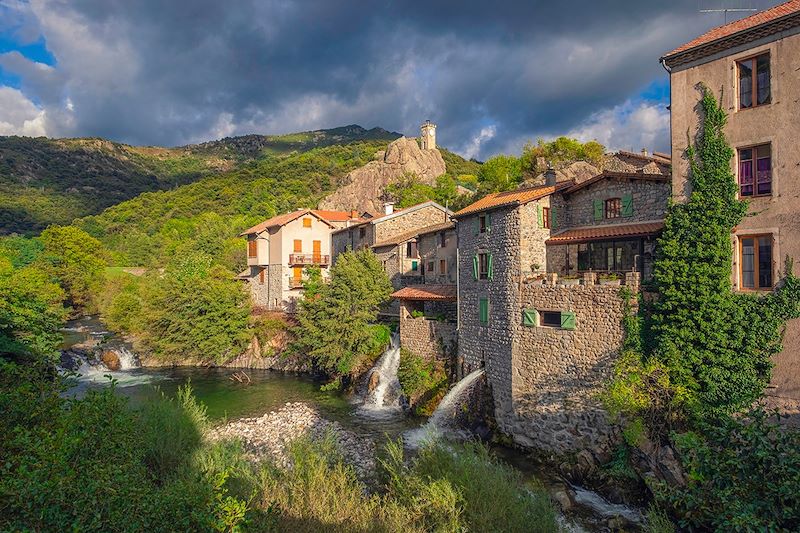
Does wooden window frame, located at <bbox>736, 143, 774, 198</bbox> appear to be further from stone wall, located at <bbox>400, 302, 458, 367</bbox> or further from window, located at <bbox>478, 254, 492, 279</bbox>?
stone wall, located at <bbox>400, 302, 458, 367</bbox>

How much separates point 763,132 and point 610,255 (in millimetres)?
7645

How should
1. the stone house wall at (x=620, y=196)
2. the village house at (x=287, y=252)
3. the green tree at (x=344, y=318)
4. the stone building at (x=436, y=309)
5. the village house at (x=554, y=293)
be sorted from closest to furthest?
the village house at (x=554, y=293), the stone house wall at (x=620, y=196), the stone building at (x=436, y=309), the green tree at (x=344, y=318), the village house at (x=287, y=252)

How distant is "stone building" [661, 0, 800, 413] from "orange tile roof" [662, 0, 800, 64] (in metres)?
0.04

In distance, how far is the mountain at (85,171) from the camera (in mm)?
94625

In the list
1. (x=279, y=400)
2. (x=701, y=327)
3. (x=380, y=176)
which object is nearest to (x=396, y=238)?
(x=279, y=400)

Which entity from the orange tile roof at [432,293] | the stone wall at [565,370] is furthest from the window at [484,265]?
the orange tile roof at [432,293]

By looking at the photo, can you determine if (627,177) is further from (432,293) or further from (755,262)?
(432,293)

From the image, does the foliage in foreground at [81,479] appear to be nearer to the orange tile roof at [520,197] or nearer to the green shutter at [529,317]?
the green shutter at [529,317]

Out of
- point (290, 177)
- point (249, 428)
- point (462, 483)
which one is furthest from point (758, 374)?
point (290, 177)

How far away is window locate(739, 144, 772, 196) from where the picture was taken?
15078 mm

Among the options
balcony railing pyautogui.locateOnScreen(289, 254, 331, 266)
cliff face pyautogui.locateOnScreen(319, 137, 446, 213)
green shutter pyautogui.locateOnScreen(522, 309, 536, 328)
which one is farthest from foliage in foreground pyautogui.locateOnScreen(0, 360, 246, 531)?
cliff face pyautogui.locateOnScreen(319, 137, 446, 213)

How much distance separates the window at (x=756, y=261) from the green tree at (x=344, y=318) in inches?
797

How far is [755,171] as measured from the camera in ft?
50.2

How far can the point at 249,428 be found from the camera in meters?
22.6
